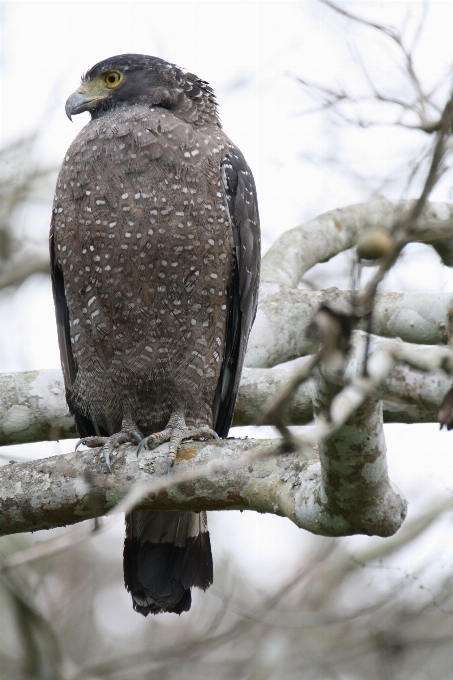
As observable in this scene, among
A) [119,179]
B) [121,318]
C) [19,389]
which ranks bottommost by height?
[19,389]

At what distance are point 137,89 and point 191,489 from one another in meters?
3.10

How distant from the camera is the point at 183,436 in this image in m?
4.62

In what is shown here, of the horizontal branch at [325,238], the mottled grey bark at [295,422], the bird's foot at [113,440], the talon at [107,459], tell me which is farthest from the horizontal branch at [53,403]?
the horizontal branch at [325,238]

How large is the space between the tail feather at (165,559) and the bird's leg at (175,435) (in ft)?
1.94

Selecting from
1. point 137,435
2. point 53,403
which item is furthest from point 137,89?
point 137,435

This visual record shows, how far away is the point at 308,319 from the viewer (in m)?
6.00

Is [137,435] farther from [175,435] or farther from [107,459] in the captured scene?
[107,459]

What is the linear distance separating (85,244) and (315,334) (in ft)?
11.1

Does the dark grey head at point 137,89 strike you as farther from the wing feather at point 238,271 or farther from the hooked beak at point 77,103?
the wing feather at point 238,271

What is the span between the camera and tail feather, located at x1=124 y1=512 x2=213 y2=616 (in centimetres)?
490

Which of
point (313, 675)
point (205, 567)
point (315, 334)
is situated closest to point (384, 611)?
point (313, 675)

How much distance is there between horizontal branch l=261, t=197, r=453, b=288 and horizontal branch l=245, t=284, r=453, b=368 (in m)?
0.48

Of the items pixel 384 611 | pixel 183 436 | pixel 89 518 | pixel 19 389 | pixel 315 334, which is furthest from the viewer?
pixel 384 611

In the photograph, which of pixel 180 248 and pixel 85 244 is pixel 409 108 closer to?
pixel 180 248
